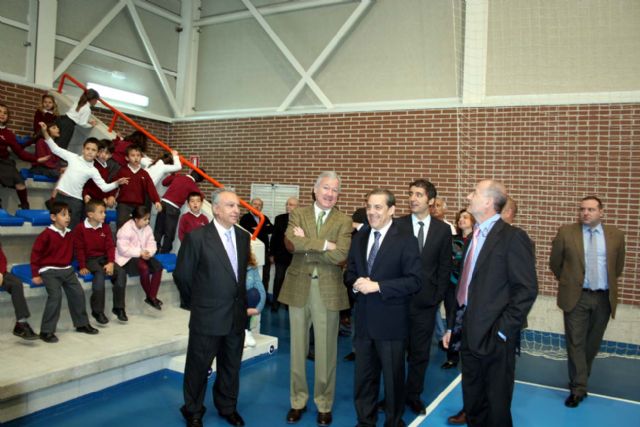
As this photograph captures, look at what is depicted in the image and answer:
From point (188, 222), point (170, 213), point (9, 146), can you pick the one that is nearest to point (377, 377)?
point (188, 222)

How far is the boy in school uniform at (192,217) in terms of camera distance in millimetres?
6715

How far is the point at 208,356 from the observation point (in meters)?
3.88

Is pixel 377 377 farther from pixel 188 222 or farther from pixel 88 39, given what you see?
pixel 88 39

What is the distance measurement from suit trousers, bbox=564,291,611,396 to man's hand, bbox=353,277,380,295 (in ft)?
7.82

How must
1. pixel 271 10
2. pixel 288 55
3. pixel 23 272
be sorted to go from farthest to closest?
pixel 271 10
pixel 288 55
pixel 23 272

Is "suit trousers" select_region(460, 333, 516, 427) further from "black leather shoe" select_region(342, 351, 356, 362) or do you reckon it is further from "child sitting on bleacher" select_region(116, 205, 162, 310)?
"child sitting on bleacher" select_region(116, 205, 162, 310)

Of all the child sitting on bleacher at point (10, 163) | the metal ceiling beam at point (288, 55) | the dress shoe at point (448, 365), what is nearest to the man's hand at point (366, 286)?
the dress shoe at point (448, 365)

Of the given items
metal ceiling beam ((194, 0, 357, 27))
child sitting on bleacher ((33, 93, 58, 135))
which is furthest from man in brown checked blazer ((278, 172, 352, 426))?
metal ceiling beam ((194, 0, 357, 27))

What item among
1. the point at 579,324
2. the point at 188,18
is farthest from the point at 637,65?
the point at 188,18

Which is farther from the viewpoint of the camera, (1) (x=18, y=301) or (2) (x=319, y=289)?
(1) (x=18, y=301)

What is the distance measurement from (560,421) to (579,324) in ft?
3.06

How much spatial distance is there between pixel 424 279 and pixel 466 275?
103cm

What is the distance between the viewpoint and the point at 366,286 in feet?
11.7

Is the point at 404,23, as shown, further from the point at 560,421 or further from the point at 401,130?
the point at 560,421
